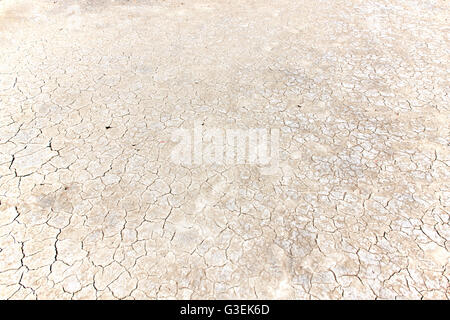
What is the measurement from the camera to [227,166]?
2799 mm

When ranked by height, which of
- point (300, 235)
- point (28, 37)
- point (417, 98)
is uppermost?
point (28, 37)

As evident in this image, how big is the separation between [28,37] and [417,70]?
5.74 m

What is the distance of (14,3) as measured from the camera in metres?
5.70

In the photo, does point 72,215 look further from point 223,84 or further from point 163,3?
point 163,3

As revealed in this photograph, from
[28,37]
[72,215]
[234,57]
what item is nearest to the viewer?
[72,215]

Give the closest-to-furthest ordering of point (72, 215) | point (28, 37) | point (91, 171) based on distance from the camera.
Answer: point (72, 215), point (91, 171), point (28, 37)

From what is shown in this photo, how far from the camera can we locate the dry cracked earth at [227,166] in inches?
80.7

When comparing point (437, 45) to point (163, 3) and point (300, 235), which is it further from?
point (163, 3)

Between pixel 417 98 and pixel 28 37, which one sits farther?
pixel 28 37

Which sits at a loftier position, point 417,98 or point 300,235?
point 417,98

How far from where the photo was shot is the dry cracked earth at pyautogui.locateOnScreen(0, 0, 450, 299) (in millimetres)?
2051

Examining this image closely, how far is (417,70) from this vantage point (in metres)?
3.81
